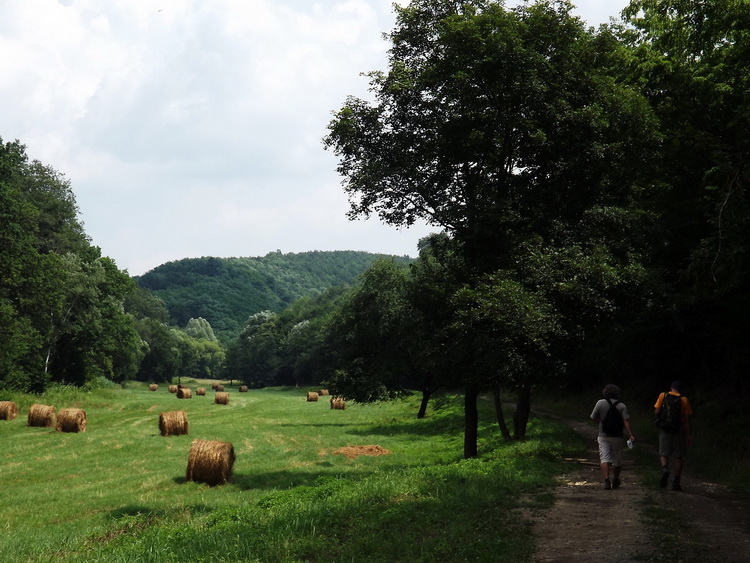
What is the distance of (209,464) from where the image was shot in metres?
17.9

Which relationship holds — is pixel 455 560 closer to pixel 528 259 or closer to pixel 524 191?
pixel 528 259

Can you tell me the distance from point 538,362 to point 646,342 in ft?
45.9

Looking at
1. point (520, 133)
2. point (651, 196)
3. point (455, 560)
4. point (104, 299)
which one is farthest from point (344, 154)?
point (104, 299)

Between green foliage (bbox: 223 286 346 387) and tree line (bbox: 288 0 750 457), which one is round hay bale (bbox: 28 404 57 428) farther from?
green foliage (bbox: 223 286 346 387)

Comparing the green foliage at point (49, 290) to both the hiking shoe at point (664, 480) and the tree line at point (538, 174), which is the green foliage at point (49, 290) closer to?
the tree line at point (538, 174)

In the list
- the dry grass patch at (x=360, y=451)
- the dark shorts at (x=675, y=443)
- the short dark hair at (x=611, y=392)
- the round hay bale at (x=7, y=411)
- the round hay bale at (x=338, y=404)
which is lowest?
the round hay bale at (x=338, y=404)

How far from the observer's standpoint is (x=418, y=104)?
69.9 feet

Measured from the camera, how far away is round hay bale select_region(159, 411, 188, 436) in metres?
28.0

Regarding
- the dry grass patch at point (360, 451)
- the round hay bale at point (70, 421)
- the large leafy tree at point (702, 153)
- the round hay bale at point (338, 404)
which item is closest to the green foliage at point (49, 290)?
the round hay bale at point (70, 421)

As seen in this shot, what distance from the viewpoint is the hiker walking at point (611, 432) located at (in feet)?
44.3

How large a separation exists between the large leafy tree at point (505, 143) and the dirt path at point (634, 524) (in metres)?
5.59

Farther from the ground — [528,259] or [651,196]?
[651,196]

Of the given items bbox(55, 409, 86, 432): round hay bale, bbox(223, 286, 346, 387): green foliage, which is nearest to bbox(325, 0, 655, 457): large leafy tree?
bbox(55, 409, 86, 432): round hay bale

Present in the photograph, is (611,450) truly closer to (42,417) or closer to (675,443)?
(675,443)
